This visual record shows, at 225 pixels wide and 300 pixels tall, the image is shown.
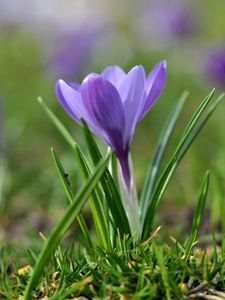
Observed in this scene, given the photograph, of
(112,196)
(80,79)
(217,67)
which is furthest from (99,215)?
(80,79)

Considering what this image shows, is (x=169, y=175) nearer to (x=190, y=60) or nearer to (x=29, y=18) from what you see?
(x=190, y=60)

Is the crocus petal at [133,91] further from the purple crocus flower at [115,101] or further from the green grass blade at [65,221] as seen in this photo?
the green grass blade at [65,221]

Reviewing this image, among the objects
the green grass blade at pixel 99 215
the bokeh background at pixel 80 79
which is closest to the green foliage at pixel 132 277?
the green grass blade at pixel 99 215

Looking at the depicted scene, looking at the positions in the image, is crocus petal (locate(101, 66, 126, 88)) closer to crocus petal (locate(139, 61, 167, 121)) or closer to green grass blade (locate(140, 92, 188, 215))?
crocus petal (locate(139, 61, 167, 121))

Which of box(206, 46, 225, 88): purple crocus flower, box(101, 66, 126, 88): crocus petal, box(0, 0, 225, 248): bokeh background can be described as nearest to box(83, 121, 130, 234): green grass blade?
box(101, 66, 126, 88): crocus petal

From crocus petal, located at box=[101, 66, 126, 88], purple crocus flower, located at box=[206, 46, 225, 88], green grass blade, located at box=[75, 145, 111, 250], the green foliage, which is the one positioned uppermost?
crocus petal, located at box=[101, 66, 126, 88]

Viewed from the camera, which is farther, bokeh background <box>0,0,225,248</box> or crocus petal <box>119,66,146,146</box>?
bokeh background <box>0,0,225,248</box>
